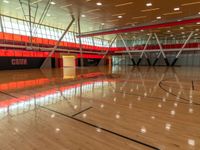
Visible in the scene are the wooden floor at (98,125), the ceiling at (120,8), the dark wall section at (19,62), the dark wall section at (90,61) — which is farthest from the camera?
the dark wall section at (90,61)

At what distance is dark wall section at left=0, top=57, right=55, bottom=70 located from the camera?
21595mm

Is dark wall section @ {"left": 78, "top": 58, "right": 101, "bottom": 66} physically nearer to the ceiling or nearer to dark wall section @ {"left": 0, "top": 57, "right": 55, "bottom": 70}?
dark wall section @ {"left": 0, "top": 57, "right": 55, "bottom": 70}

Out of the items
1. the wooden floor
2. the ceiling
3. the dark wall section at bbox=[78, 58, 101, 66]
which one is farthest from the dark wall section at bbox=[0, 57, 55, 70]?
the wooden floor

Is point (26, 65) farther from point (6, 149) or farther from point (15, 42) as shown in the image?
point (6, 149)

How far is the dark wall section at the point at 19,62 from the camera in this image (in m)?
21.6

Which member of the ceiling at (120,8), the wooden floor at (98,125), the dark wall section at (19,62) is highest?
the ceiling at (120,8)

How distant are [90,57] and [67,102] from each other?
32535 mm

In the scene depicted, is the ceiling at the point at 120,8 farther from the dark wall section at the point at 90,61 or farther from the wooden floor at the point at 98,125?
the dark wall section at the point at 90,61

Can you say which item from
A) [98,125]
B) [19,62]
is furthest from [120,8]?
[98,125]

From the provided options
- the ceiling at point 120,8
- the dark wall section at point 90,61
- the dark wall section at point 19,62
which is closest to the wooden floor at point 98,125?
the ceiling at point 120,8

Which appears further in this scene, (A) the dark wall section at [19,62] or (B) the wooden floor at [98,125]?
(A) the dark wall section at [19,62]

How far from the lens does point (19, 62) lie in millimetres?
23469

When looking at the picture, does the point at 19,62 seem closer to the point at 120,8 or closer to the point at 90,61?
the point at 120,8

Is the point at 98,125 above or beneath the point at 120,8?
beneath
